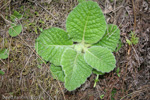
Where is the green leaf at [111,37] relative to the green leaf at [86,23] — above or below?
below

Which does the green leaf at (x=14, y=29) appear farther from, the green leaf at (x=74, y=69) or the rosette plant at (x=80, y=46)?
the green leaf at (x=74, y=69)

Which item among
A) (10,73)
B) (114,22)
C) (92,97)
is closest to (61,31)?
(114,22)

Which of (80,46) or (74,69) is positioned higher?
(80,46)

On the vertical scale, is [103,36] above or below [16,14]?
below

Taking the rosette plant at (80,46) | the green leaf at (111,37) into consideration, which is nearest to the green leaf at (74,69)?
the rosette plant at (80,46)

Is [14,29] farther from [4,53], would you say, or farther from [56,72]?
[56,72]

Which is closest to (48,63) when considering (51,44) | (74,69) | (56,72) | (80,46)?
(56,72)

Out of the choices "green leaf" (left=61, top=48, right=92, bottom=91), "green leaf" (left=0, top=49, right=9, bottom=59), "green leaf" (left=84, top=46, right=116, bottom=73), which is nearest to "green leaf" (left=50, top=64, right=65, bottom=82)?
"green leaf" (left=61, top=48, right=92, bottom=91)

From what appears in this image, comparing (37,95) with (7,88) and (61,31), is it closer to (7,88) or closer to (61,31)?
(7,88)
